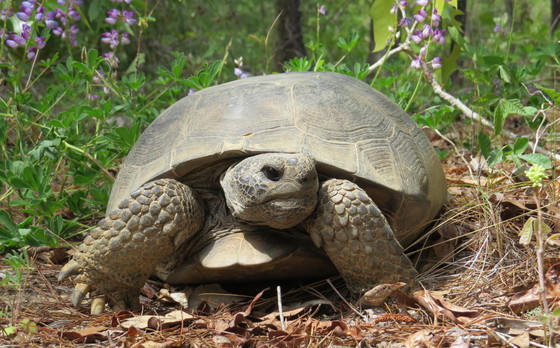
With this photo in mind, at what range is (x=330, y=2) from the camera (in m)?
10.5

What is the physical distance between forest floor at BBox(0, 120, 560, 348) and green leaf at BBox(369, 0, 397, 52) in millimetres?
1482

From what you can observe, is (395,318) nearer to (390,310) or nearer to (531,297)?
(390,310)

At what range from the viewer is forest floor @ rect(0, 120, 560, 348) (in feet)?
7.03

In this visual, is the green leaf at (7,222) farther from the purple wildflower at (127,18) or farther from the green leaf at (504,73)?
the green leaf at (504,73)

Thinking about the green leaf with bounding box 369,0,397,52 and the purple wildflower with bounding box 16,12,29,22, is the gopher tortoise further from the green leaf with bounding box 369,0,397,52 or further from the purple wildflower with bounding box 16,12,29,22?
the green leaf with bounding box 369,0,397,52

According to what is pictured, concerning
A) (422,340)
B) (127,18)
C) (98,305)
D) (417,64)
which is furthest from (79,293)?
(417,64)

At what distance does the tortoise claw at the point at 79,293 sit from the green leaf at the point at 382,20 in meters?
2.41

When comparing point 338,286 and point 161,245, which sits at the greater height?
point 161,245

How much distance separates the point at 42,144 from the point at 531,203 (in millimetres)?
2469

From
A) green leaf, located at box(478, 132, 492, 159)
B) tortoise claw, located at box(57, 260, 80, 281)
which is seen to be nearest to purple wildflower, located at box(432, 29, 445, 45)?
green leaf, located at box(478, 132, 492, 159)

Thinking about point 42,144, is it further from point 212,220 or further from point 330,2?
point 330,2

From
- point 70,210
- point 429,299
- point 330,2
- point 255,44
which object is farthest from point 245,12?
point 429,299

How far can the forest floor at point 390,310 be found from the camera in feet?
7.03

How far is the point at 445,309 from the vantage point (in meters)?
2.31
